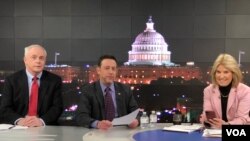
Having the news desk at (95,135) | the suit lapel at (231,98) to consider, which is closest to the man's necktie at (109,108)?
the news desk at (95,135)

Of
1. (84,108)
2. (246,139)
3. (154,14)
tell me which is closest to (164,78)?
(154,14)

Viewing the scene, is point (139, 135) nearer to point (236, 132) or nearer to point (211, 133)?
point (211, 133)

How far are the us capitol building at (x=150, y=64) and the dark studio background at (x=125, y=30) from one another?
0.07 m

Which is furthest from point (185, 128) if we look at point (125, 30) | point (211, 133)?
point (125, 30)

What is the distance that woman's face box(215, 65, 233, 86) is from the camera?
118 inches

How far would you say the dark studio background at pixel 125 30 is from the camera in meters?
4.64

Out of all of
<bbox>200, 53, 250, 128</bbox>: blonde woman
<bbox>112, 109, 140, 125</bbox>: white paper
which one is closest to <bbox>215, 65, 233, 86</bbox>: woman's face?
<bbox>200, 53, 250, 128</bbox>: blonde woman

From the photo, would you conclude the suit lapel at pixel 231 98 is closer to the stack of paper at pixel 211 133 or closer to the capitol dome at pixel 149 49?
the stack of paper at pixel 211 133

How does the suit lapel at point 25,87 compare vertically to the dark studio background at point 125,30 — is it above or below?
below

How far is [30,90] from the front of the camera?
3.25 m

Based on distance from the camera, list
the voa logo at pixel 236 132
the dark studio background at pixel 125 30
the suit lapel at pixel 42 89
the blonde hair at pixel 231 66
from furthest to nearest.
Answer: the dark studio background at pixel 125 30
the suit lapel at pixel 42 89
the blonde hair at pixel 231 66
the voa logo at pixel 236 132

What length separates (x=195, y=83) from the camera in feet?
15.4

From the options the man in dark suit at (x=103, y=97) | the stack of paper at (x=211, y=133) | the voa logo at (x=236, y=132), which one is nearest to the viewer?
the voa logo at (x=236, y=132)

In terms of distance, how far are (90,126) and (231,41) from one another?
8.17 feet
